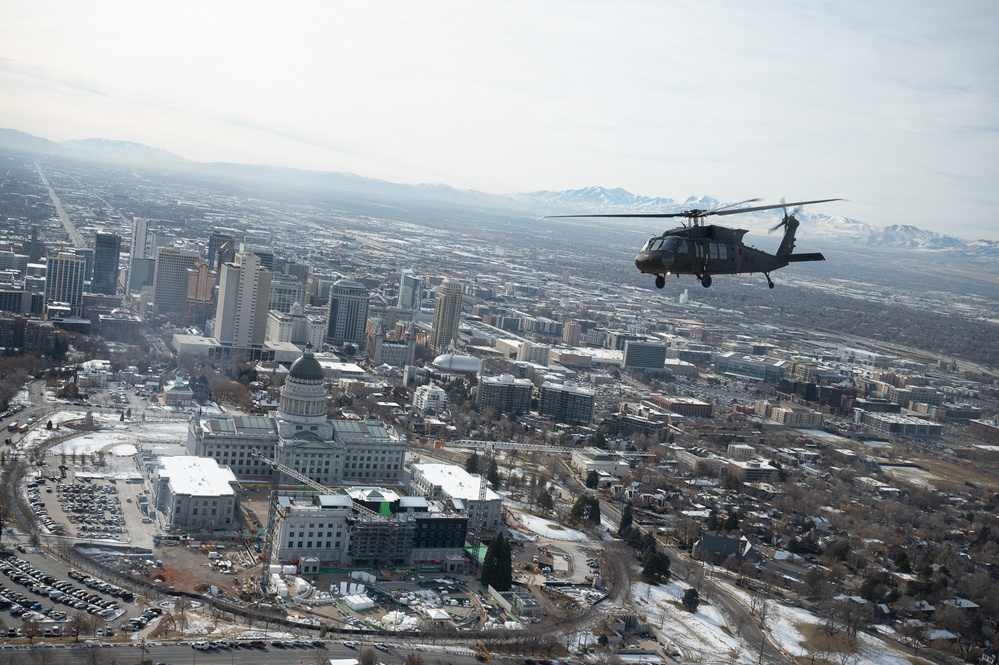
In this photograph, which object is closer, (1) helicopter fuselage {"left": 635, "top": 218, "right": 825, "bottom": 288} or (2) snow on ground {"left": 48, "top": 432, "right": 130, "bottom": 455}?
(1) helicopter fuselage {"left": 635, "top": 218, "right": 825, "bottom": 288}

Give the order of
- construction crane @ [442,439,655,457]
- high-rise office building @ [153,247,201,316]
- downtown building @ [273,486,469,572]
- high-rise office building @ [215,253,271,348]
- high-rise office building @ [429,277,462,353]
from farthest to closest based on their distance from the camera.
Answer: high-rise office building @ [429,277,462,353] → high-rise office building @ [153,247,201,316] → high-rise office building @ [215,253,271,348] → construction crane @ [442,439,655,457] → downtown building @ [273,486,469,572]

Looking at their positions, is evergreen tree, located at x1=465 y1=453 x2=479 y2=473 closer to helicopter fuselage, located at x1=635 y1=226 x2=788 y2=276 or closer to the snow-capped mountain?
helicopter fuselage, located at x1=635 y1=226 x2=788 y2=276

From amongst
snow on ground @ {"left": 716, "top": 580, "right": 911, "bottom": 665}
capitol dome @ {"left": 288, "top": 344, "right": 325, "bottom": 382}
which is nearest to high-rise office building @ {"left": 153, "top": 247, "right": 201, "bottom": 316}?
capitol dome @ {"left": 288, "top": 344, "right": 325, "bottom": 382}

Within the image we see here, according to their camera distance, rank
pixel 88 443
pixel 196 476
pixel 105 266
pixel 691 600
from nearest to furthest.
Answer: pixel 691 600
pixel 196 476
pixel 88 443
pixel 105 266

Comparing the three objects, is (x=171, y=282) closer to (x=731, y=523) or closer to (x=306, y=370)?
(x=306, y=370)

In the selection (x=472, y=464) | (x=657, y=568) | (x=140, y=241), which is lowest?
(x=657, y=568)

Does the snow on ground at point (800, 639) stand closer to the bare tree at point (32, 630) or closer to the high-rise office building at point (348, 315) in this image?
the bare tree at point (32, 630)

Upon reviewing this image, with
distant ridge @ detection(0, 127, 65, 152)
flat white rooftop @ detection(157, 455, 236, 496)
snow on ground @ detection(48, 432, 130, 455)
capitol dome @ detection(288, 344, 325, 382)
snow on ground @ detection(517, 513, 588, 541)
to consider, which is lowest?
snow on ground @ detection(517, 513, 588, 541)

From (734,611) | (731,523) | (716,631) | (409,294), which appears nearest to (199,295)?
(409,294)
